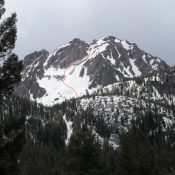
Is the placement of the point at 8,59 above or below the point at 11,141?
above

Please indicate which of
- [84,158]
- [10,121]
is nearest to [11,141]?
[10,121]

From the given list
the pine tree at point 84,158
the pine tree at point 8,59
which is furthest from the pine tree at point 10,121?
the pine tree at point 84,158

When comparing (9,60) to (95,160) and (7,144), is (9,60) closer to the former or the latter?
(7,144)

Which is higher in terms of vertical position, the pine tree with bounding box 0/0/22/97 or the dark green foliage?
the pine tree with bounding box 0/0/22/97

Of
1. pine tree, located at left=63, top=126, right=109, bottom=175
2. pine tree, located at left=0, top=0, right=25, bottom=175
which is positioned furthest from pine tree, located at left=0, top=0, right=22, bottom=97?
pine tree, located at left=63, top=126, right=109, bottom=175

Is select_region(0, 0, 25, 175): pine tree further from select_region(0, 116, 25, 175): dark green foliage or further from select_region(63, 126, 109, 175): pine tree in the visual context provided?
select_region(63, 126, 109, 175): pine tree

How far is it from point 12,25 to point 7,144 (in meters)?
6.02

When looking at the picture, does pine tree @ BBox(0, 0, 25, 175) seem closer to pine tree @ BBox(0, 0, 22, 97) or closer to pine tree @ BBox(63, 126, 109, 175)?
pine tree @ BBox(0, 0, 22, 97)

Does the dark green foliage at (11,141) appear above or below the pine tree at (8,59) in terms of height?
below

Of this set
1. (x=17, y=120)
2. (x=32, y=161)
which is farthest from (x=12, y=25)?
(x=32, y=161)

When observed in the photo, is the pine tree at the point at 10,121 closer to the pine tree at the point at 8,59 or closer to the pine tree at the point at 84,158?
the pine tree at the point at 8,59

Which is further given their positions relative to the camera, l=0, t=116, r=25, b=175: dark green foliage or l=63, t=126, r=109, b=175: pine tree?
l=63, t=126, r=109, b=175: pine tree

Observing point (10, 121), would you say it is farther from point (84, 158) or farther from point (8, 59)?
point (84, 158)

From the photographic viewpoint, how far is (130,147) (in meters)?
40.0
